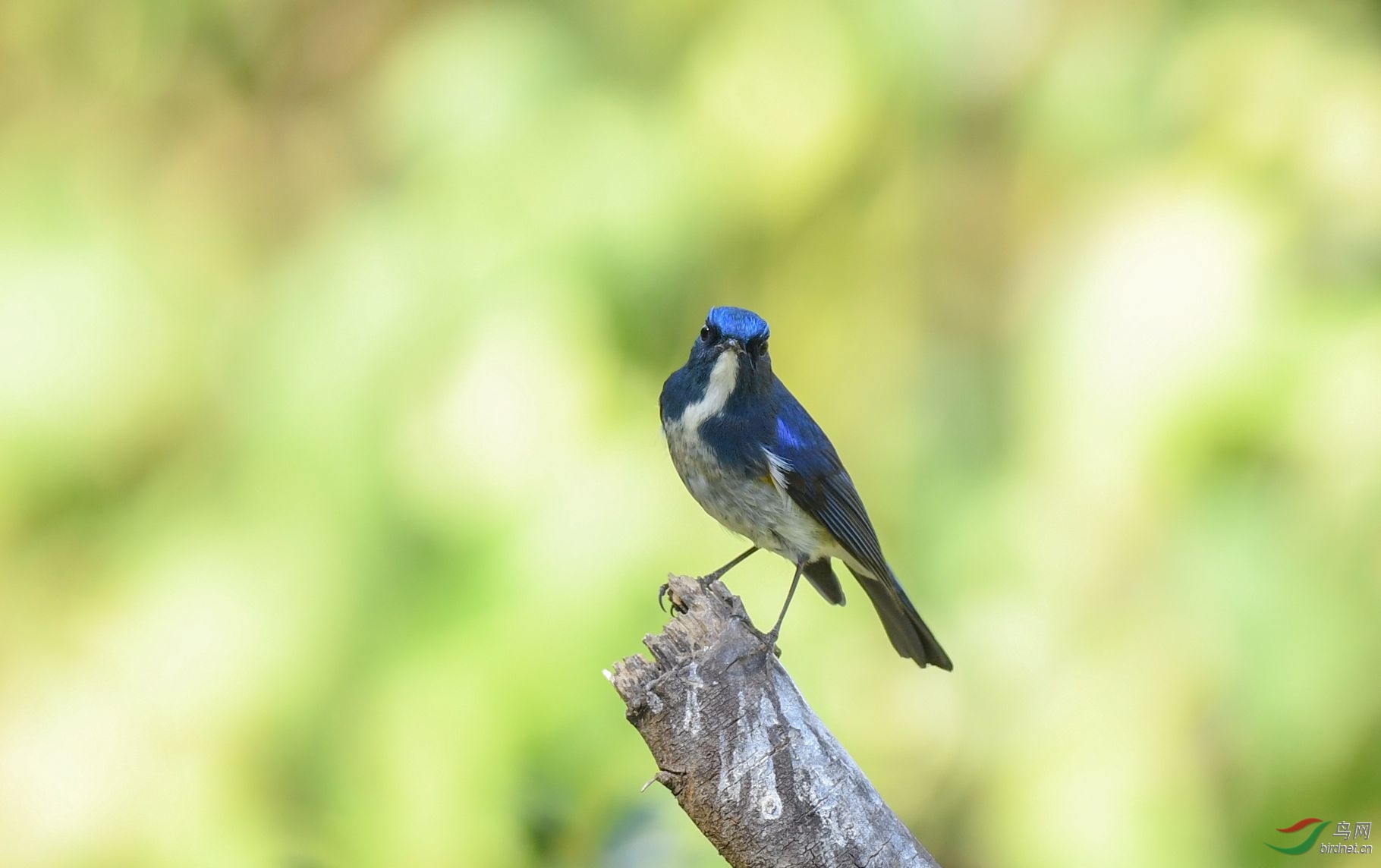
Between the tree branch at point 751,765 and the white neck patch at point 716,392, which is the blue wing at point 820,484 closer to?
the white neck patch at point 716,392

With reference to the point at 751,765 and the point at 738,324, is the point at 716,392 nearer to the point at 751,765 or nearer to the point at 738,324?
the point at 738,324

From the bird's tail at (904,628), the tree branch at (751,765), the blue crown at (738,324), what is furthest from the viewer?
the bird's tail at (904,628)

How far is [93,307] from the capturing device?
5.02 m

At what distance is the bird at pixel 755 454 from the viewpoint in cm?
306

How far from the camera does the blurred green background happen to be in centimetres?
439

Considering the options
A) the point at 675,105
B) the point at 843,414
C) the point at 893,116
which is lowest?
the point at 843,414

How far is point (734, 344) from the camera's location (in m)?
2.97

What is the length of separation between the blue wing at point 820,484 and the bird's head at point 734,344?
0.17m

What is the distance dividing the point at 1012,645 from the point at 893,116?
209 centimetres

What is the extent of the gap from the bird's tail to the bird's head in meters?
0.73

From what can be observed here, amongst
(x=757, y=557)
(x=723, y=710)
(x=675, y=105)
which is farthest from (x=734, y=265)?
(x=723, y=710)

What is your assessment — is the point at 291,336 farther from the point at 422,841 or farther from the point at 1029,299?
the point at 1029,299

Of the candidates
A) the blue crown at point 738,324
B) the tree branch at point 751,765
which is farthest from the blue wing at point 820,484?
the tree branch at point 751,765

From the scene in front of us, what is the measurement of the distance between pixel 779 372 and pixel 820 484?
78.7 inches
